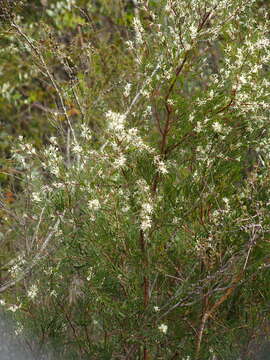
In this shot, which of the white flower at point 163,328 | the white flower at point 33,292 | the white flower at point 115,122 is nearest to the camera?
the white flower at point 115,122

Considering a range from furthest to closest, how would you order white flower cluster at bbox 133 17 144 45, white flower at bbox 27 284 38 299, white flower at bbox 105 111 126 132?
white flower at bbox 27 284 38 299, white flower cluster at bbox 133 17 144 45, white flower at bbox 105 111 126 132

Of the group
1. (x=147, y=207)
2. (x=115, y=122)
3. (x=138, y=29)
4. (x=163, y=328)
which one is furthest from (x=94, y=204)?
(x=138, y=29)

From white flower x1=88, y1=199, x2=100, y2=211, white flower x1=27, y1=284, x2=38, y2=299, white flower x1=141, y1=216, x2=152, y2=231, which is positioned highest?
white flower x1=88, y1=199, x2=100, y2=211

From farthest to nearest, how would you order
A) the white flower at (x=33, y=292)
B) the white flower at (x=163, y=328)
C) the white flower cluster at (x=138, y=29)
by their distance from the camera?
the white flower at (x=33, y=292) < the white flower cluster at (x=138, y=29) < the white flower at (x=163, y=328)

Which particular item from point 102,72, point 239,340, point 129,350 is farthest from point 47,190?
point 102,72

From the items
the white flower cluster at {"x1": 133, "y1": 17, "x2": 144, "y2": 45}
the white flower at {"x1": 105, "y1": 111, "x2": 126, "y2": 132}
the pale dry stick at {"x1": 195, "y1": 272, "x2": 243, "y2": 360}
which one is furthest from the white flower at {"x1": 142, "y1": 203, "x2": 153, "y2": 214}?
the white flower cluster at {"x1": 133, "y1": 17, "x2": 144, "y2": 45}

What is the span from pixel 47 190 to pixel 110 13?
3.71 meters

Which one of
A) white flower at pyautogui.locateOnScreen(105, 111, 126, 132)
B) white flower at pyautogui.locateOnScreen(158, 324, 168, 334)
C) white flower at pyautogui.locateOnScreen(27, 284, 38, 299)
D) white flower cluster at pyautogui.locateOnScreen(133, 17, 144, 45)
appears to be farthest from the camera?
white flower at pyautogui.locateOnScreen(27, 284, 38, 299)

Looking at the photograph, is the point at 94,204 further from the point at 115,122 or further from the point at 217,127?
the point at 217,127

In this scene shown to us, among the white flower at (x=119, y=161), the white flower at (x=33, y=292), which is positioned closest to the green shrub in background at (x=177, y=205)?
the white flower at (x=119, y=161)

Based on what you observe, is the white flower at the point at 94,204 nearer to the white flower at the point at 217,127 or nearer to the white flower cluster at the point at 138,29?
the white flower at the point at 217,127

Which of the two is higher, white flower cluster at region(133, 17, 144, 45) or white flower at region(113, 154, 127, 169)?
white flower cluster at region(133, 17, 144, 45)

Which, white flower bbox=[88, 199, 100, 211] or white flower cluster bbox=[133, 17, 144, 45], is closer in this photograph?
white flower bbox=[88, 199, 100, 211]

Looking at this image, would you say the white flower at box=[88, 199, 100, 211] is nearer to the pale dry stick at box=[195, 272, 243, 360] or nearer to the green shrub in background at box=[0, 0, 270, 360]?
the green shrub in background at box=[0, 0, 270, 360]
